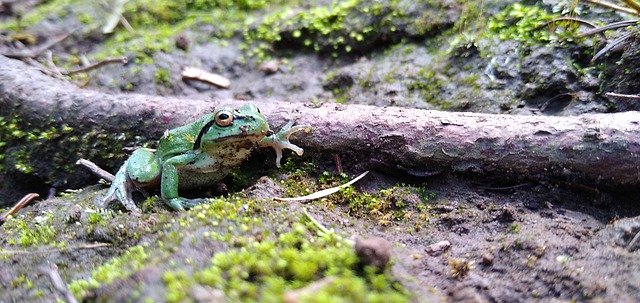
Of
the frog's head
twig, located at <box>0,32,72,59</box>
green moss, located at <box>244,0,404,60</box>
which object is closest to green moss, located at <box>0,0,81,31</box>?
twig, located at <box>0,32,72,59</box>

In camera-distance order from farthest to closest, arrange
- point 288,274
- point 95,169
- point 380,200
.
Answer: point 95,169 → point 380,200 → point 288,274

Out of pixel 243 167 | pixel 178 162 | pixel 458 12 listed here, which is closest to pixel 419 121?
pixel 243 167

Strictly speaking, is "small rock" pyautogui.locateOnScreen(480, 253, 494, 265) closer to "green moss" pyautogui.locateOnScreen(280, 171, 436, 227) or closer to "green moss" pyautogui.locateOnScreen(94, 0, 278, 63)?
"green moss" pyautogui.locateOnScreen(280, 171, 436, 227)

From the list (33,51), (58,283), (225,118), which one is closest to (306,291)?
(58,283)

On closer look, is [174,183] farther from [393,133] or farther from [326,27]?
[326,27]

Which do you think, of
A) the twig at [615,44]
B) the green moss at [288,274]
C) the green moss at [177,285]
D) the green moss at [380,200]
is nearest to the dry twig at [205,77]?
the green moss at [380,200]

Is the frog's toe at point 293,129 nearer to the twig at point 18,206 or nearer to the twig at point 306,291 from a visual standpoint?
the twig at point 306,291

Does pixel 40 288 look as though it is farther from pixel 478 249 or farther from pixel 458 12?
pixel 458 12
